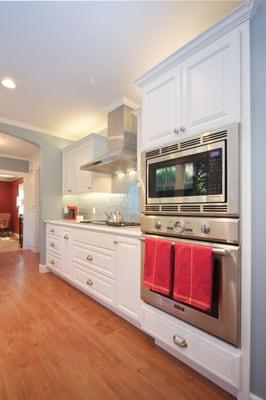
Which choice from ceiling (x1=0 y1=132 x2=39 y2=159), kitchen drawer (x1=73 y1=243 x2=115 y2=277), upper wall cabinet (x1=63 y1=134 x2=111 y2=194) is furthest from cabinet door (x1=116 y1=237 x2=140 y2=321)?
ceiling (x1=0 y1=132 x2=39 y2=159)

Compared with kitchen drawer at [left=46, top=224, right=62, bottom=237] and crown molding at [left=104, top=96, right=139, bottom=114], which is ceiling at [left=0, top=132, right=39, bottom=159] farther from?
crown molding at [left=104, top=96, right=139, bottom=114]

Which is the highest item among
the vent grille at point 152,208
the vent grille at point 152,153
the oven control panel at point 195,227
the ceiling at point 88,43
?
the ceiling at point 88,43

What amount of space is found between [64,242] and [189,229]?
220cm

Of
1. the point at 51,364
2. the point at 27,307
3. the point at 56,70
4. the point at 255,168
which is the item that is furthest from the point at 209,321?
the point at 56,70

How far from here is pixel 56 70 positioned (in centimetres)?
208

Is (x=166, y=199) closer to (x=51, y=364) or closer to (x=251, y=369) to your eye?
(x=251, y=369)

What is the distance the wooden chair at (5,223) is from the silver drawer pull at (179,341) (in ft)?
27.1

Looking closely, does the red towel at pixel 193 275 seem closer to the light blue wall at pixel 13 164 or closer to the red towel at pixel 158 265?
the red towel at pixel 158 265

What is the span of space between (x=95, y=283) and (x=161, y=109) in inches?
76.4

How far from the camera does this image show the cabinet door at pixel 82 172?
3174mm

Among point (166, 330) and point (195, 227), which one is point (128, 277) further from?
point (195, 227)

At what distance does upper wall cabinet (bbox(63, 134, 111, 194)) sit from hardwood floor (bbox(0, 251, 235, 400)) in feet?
5.41

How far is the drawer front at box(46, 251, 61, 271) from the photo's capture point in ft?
10.2

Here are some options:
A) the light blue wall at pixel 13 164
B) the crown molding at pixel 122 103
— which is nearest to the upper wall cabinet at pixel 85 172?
the crown molding at pixel 122 103
